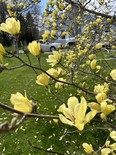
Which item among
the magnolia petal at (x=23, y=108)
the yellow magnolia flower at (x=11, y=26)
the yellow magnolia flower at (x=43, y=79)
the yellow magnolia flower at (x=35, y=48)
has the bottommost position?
the yellow magnolia flower at (x=43, y=79)

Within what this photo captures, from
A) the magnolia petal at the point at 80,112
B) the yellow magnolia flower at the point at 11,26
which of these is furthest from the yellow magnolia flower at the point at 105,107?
the yellow magnolia flower at the point at 11,26

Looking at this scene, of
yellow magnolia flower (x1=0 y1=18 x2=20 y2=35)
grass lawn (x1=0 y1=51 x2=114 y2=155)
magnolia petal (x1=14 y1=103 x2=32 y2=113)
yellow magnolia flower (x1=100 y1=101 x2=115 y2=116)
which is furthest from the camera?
grass lawn (x1=0 y1=51 x2=114 y2=155)

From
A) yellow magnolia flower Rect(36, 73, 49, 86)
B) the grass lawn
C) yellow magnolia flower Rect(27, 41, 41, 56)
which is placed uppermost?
yellow magnolia flower Rect(27, 41, 41, 56)

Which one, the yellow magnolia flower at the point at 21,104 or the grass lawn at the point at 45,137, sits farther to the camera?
the grass lawn at the point at 45,137

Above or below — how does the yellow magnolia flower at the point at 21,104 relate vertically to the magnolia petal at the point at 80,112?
above

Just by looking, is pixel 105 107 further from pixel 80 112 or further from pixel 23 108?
pixel 23 108

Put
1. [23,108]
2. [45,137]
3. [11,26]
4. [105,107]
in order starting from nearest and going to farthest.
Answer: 1. [23,108]
2. [105,107]
3. [11,26]
4. [45,137]

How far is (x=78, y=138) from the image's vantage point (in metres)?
3.95

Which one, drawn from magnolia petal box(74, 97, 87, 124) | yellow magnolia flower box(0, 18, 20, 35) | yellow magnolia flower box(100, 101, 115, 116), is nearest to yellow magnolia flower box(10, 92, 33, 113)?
magnolia petal box(74, 97, 87, 124)

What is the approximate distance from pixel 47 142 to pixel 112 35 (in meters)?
1.97

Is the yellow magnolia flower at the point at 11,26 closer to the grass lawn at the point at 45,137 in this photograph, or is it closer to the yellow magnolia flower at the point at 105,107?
the yellow magnolia flower at the point at 105,107

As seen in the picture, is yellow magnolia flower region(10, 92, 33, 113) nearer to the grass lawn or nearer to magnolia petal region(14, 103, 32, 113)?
magnolia petal region(14, 103, 32, 113)

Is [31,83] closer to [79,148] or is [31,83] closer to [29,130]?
[29,130]

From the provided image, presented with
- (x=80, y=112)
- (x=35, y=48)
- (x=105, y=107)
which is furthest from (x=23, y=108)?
(x=35, y=48)
